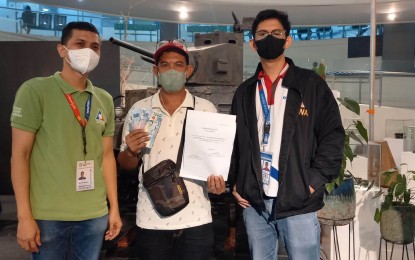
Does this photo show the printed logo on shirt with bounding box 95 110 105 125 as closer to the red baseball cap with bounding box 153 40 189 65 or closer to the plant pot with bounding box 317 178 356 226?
the red baseball cap with bounding box 153 40 189 65

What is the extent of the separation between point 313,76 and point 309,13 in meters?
16.4

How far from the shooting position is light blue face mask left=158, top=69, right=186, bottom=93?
8.21ft

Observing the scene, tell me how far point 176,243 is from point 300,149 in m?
0.90

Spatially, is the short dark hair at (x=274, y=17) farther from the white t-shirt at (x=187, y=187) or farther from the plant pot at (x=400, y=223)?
the plant pot at (x=400, y=223)

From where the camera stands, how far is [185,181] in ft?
8.16

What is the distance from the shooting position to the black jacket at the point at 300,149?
2281 millimetres

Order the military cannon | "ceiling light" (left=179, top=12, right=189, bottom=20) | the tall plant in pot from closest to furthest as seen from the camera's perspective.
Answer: the tall plant in pot → the military cannon → "ceiling light" (left=179, top=12, right=189, bottom=20)

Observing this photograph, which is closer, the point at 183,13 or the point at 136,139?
the point at 136,139

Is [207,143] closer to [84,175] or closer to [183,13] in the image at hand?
[84,175]

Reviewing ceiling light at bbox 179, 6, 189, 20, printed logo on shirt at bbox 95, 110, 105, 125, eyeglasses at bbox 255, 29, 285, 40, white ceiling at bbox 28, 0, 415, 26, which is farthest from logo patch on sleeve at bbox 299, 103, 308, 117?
ceiling light at bbox 179, 6, 189, 20

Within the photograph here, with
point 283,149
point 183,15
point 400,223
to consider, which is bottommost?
point 400,223

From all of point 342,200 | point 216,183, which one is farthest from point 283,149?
point 342,200

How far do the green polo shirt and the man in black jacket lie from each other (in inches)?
35.4

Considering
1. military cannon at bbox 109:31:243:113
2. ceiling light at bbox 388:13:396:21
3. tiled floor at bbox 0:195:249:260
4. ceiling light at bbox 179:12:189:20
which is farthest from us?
ceiling light at bbox 179:12:189:20
